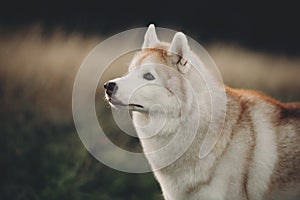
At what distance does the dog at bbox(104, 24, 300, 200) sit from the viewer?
14.3 feet

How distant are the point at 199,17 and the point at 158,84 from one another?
648cm

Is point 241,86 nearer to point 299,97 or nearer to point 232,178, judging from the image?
point 299,97

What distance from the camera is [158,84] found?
4438 millimetres

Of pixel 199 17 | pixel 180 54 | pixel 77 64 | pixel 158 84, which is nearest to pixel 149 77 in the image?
pixel 158 84

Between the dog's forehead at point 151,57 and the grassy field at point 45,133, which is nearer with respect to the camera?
the dog's forehead at point 151,57

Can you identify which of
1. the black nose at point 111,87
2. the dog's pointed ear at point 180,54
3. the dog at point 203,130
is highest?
the dog's pointed ear at point 180,54

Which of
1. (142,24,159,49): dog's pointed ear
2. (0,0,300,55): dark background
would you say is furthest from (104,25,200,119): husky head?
(0,0,300,55): dark background

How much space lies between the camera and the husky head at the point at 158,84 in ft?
14.3

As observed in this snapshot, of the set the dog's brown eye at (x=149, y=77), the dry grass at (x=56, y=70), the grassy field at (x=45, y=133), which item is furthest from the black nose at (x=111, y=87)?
the dry grass at (x=56, y=70)

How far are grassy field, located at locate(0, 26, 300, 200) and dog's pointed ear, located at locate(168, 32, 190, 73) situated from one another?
228cm

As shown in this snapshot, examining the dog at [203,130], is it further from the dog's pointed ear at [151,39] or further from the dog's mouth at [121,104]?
the dog's pointed ear at [151,39]

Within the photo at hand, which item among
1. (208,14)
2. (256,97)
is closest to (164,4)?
(208,14)

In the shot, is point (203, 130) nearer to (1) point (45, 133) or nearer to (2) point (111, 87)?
(2) point (111, 87)

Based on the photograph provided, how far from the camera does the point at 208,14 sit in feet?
35.3
